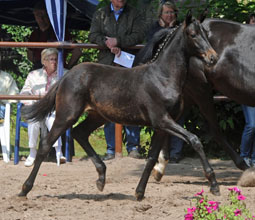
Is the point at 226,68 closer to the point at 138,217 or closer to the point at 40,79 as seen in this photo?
the point at 138,217

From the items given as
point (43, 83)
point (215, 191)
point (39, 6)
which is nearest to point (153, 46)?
point (215, 191)

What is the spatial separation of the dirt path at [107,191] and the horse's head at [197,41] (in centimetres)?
126

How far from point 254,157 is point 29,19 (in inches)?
183

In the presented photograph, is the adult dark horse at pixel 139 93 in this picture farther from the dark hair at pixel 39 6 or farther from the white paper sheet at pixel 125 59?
the dark hair at pixel 39 6

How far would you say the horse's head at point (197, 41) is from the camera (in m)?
5.25

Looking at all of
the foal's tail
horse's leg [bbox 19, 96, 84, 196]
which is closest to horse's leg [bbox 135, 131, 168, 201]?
horse's leg [bbox 19, 96, 84, 196]

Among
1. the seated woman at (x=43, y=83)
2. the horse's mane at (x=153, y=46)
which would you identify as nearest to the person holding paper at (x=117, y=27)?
the seated woman at (x=43, y=83)

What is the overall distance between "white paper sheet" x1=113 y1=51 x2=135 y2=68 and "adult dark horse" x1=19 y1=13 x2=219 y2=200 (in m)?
2.10

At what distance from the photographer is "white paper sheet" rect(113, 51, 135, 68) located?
305 inches

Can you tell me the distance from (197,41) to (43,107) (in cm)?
157

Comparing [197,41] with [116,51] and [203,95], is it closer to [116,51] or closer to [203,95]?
[203,95]

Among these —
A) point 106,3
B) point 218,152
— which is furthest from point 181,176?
point 106,3

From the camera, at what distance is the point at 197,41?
208 inches

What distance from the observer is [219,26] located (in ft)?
21.2
